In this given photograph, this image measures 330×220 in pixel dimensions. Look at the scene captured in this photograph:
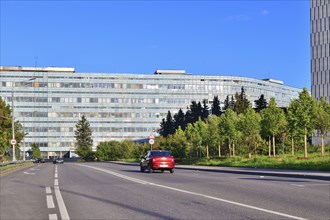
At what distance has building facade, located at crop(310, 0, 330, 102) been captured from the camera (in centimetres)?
10688

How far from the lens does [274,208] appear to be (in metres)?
10.9

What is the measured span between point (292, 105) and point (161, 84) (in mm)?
108004

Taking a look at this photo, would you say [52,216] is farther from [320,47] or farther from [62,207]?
[320,47]

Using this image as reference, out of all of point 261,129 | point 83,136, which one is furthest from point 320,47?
point 83,136

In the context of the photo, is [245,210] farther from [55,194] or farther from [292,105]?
[292,105]

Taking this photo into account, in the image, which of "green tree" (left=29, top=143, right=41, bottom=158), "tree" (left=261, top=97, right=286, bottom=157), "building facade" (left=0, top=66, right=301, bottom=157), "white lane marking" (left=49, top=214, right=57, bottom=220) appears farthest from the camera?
"building facade" (left=0, top=66, right=301, bottom=157)

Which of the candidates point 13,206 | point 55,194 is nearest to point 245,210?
point 13,206

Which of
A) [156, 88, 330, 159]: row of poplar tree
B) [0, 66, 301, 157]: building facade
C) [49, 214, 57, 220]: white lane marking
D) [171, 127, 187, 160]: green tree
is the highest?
[0, 66, 301, 157]: building facade

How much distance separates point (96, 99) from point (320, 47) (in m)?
71.2

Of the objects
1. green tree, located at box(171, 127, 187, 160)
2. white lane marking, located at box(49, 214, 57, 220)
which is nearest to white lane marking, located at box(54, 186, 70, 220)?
white lane marking, located at box(49, 214, 57, 220)

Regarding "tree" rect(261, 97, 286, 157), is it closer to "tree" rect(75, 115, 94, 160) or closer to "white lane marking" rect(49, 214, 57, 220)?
"white lane marking" rect(49, 214, 57, 220)

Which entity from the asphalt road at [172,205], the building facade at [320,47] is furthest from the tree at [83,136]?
the asphalt road at [172,205]

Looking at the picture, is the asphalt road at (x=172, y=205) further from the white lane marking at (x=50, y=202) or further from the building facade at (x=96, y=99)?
the building facade at (x=96, y=99)

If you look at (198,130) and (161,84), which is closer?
(198,130)
